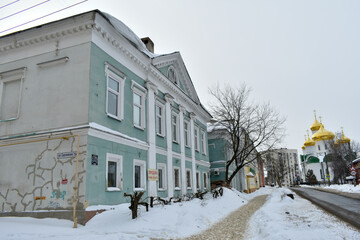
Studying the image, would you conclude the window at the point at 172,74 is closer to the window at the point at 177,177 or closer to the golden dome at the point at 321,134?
the window at the point at 177,177

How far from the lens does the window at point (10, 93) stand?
40.5 ft

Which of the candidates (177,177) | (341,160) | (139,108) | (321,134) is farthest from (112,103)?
(321,134)

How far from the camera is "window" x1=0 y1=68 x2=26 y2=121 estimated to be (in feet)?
40.5

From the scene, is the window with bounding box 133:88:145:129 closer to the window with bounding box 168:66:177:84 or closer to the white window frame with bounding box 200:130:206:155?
the window with bounding box 168:66:177:84

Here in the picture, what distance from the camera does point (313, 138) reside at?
96.8 metres

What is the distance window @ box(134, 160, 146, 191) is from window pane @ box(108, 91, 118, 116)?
2.63 metres

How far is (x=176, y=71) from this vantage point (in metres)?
20.5

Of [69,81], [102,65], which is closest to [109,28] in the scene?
[102,65]

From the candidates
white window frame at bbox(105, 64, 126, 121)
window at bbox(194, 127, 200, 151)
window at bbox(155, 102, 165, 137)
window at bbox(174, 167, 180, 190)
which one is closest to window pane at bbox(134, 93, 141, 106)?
white window frame at bbox(105, 64, 126, 121)

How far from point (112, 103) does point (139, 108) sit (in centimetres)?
245

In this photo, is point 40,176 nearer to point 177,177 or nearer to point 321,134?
point 177,177

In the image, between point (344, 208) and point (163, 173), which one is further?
point (163, 173)

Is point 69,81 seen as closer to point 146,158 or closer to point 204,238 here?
point 146,158

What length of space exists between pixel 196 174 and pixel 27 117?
14.1m
